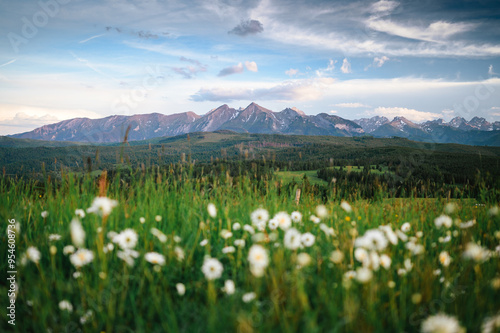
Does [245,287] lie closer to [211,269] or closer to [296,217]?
[211,269]

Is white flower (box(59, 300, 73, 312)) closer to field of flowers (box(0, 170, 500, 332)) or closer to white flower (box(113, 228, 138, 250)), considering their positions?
field of flowers (box(0, 170, 500, 332))

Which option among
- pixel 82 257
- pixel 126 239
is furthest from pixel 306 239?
pixel 82 257

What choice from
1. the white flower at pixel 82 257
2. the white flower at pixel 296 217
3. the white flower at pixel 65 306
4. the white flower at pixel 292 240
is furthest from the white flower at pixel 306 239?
the white flower at pixel 65 306

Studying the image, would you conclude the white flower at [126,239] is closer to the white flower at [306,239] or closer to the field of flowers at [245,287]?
the field of flowers at [245,287]

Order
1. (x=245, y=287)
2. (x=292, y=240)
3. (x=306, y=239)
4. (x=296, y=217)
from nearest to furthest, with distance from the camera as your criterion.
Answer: (x=245, y=287) < (x=292, y=240) < (x=306, y=239) < (x=296, y=217)

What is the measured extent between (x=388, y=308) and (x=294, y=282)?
1238 millimetres

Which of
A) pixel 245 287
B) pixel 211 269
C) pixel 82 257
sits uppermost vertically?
pixel 82 257

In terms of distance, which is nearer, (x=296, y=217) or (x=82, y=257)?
(x=82, y=257)

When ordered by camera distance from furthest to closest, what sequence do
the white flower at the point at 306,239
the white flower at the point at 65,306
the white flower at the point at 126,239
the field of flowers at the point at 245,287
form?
1. the white flower at the point at 306,239
2. the white flower at the point at 126,239
3. the white flower at the point at 65,306
4. the field of flowers at the point at 245,287

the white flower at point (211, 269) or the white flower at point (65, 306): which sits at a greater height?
the white flower at point (211, 269)

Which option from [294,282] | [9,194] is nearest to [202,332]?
[294,282]

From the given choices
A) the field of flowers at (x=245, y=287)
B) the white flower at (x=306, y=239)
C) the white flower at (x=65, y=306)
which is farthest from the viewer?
the white flower at (x=306, y=239)

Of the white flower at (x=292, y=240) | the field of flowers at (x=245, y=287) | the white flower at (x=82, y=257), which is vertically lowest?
the field of flowers at (x=245, y=287)

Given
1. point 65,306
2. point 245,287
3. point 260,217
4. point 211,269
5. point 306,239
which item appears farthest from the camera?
point 260,217
